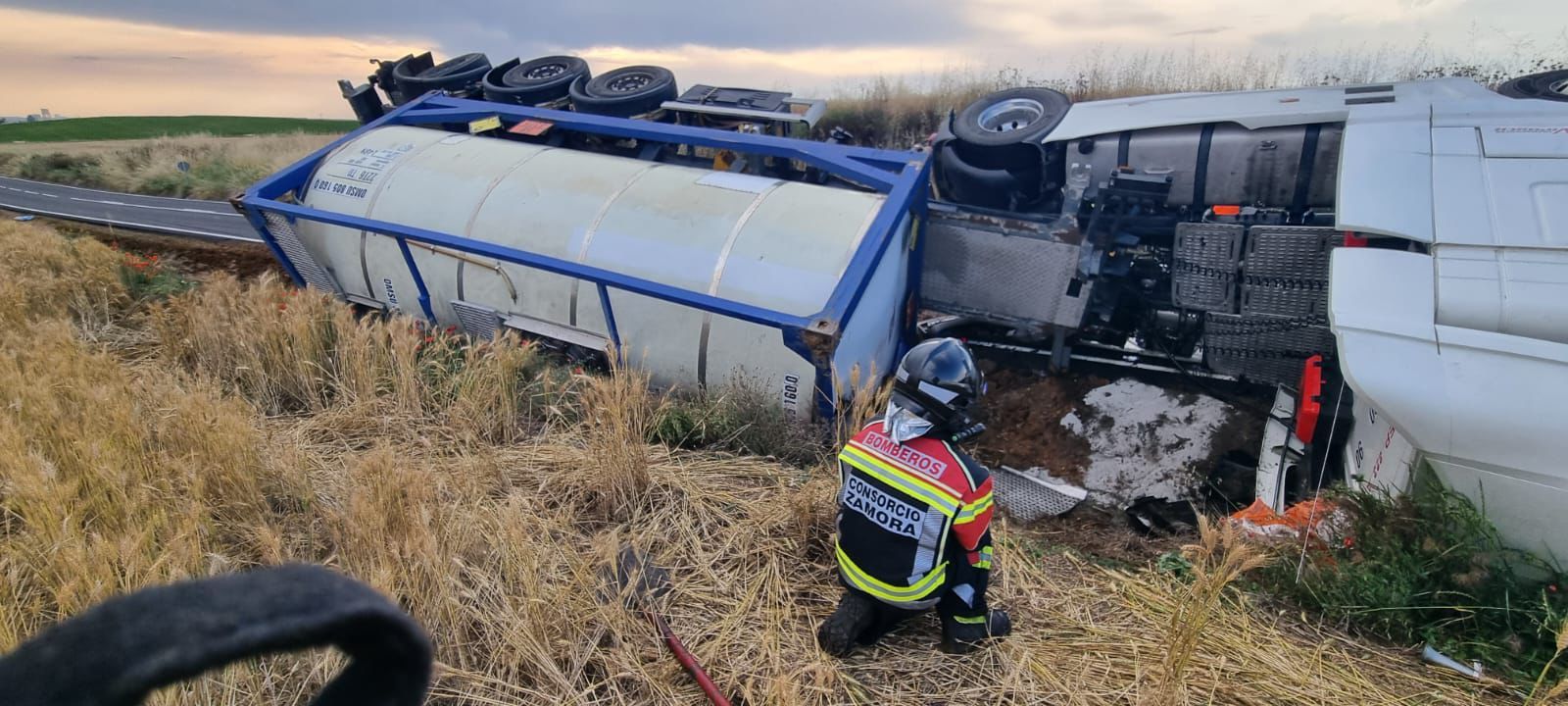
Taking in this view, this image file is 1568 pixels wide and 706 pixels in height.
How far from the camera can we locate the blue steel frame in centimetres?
439

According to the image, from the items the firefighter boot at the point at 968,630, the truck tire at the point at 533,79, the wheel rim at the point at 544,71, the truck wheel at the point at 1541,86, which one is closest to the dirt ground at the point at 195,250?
the truck tire at the point at 533,79

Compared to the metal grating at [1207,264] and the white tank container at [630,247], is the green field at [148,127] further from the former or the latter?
the metal grating at [1207,264]

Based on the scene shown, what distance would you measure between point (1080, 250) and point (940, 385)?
9.94 feet

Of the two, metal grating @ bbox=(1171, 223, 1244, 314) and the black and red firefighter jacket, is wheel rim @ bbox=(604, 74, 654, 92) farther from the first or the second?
the black and red firefighter jacket

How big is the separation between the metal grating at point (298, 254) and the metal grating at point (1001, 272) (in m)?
4.67

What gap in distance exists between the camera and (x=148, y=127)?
31.9m

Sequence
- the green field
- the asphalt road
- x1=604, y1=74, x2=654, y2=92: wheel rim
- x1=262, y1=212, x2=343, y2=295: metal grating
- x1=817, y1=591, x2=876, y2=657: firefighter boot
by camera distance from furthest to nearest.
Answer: the green field, the asphalt road, x1=604, y1=74, x2=654, y2=92: wheel rim, x1=262, y1=212, x2=343, y2=295: metal grating, x1=817, y1=591, x2=876, y2=657: firefighter boot

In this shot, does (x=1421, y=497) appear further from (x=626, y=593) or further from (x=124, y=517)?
(x=124, y=517)

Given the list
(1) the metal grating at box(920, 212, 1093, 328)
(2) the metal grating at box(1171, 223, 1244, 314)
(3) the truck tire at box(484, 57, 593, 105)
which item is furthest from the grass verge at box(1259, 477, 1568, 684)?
(3) the truck tire at box(484, 57, 593, 105)

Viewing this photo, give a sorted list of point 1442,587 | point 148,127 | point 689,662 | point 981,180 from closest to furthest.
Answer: point 689,662 < point 1442,587 < point 981,180 < point 148,127

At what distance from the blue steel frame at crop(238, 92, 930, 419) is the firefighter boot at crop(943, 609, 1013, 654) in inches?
56.3

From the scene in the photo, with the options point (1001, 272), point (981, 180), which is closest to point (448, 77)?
point (981, 180)

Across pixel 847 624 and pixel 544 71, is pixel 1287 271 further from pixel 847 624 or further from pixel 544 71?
pixel 544 71

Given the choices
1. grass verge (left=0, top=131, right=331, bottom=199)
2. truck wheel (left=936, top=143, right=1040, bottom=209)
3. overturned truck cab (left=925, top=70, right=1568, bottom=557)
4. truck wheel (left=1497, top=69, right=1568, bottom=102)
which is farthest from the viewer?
grass verge (left=0, top=131, right=331, bottom=199)
